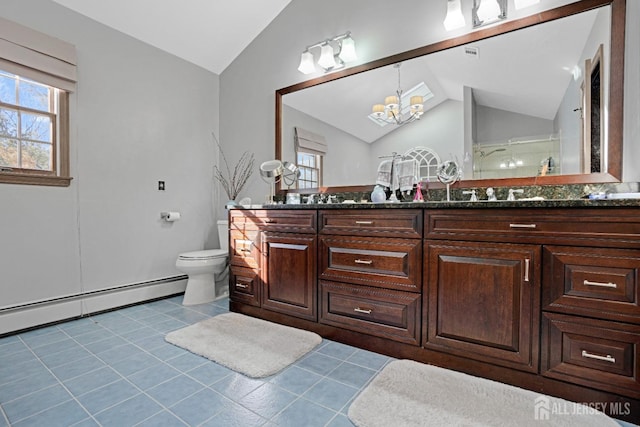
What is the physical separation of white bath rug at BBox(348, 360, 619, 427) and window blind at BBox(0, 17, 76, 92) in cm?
297

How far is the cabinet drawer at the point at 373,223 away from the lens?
1.72 m

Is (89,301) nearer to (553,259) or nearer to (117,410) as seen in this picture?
(117,410)

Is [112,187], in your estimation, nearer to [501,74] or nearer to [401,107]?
[401,107]

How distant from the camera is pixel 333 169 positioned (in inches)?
106

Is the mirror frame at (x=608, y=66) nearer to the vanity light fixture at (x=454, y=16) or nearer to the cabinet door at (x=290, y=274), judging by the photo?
the vanity light fixture at (x=454, y=16)

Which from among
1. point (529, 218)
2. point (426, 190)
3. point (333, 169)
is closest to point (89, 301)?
point (333, 169)

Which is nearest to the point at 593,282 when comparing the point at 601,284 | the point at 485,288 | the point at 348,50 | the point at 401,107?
the point at 601,284

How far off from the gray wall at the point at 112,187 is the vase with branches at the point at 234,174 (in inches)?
4.6

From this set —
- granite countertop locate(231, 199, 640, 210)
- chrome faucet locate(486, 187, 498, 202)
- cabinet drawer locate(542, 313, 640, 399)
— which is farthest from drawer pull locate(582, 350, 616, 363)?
chrome faucet locate(486, 187, 498, 202)

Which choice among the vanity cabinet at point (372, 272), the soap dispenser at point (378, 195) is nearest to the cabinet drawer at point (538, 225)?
the vanity cabinet at point (372, 272)

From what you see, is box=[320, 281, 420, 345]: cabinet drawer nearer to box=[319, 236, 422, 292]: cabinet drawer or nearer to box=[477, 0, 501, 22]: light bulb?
box=[319, 236, 422, 292]: cabinet drawer

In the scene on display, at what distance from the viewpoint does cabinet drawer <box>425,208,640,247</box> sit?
1.24m

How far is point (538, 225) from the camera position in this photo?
55.1 inches

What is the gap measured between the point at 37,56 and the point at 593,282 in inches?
141
